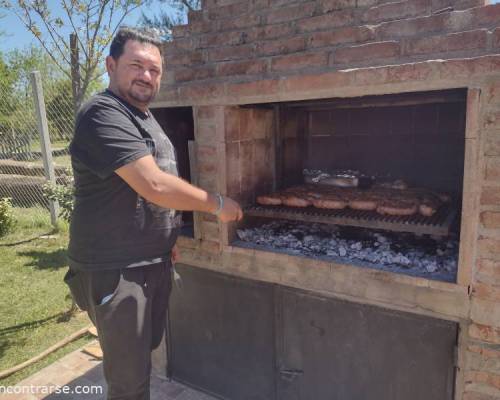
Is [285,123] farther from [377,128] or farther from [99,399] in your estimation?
[99,399]

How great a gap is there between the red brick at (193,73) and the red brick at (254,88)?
340 millimetres

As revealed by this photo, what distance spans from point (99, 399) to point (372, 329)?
2244 millimetres

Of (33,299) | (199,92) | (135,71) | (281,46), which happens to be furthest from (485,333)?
(33,299)

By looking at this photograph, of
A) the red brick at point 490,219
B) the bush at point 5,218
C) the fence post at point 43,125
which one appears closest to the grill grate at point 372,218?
the red brick at point 490,219

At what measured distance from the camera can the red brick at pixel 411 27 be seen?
189 centimetres

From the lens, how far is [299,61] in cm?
222

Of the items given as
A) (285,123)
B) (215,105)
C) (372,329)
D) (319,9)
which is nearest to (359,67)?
(319,9)

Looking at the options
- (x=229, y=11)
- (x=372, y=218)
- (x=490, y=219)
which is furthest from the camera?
(x=229, y=11)

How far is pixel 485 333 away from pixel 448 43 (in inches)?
54.9

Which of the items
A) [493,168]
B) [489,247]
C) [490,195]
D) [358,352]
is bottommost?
[358,352]

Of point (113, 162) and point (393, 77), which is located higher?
point (393, 77)

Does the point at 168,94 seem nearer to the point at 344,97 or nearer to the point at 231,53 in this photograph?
the point at 231,53

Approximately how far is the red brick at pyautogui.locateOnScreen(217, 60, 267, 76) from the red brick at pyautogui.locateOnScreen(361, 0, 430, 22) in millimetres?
628

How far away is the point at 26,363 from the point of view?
3443 mm
